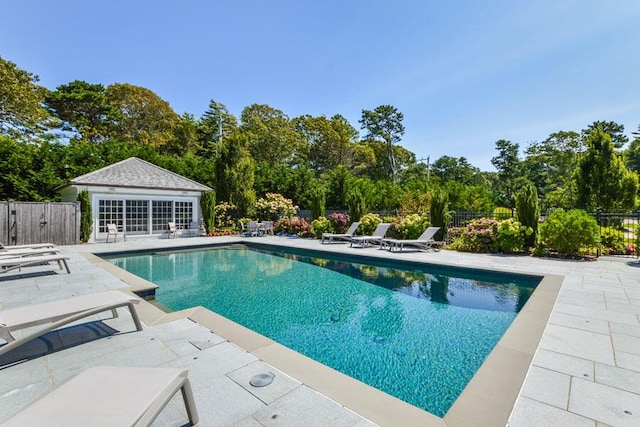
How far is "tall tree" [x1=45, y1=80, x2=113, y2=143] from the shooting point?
26.7 metres

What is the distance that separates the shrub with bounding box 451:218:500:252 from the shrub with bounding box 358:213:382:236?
402cm

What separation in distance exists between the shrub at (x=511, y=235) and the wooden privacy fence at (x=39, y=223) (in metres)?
17.2

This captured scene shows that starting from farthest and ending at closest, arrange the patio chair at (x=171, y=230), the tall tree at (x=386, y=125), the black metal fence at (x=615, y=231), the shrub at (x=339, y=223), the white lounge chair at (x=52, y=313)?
the tall tree at (x=386, y=125) < the patio chair at (x=171, y=230) < the shrub at (x=339, y=223) < the black metal fence at (x=615, y=231) < the white lounge chair at (x=52, y=313)

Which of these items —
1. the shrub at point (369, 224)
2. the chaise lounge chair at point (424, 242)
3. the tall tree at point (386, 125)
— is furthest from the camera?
the tall tree at point (386, 125)

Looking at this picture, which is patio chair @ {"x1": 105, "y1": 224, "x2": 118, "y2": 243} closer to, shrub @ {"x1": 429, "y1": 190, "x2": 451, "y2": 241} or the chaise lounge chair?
the chaise lounge chair

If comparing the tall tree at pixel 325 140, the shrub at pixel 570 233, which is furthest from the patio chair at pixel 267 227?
the tall tree at pixel 325 140

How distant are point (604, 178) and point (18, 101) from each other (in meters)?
32.6

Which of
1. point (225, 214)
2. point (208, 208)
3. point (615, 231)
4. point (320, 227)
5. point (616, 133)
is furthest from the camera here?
point (616, 133)

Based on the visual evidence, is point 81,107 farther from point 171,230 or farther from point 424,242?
point 424,242

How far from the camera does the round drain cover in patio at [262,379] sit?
2.66 metres

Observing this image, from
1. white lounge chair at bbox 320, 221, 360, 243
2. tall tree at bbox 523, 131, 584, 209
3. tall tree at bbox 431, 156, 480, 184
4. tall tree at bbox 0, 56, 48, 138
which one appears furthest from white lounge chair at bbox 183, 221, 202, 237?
tall tree at bbox 431, 156, 480, 184

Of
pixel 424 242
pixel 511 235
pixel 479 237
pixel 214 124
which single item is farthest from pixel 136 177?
pixel 214 124

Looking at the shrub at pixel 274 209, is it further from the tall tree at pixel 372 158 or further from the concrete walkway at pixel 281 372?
the tall tree at pixel 372 158

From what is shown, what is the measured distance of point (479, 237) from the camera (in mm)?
11430
